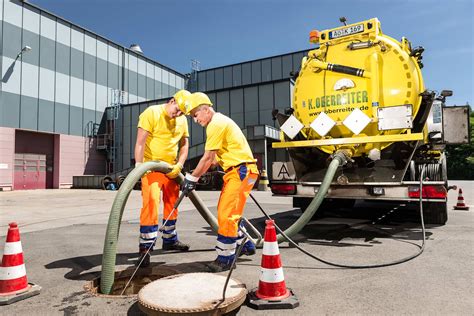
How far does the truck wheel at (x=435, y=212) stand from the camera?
5.54m

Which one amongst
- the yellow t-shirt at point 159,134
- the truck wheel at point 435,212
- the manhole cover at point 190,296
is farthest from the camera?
the truck wheel at point 435,212

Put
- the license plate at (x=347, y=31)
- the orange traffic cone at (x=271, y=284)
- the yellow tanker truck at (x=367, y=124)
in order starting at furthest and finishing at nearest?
1. the license plate at (x=347, y=31)
2. the yellow tanker truck at (x=367, y=124)
3. the orange traffic cone at (x=271, y=284)

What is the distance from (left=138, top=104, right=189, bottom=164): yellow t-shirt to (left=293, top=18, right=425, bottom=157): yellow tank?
2553 mm

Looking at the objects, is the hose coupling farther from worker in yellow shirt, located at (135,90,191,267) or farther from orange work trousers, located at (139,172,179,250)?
orange work trousers, located at (139,172,179,250)

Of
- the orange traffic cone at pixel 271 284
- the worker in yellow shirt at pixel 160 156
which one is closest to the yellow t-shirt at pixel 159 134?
the worker in yellow shirt at pixel 160 156

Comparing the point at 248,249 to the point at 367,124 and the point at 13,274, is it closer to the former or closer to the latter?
the point at 13,274

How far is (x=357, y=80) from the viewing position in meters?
5.06

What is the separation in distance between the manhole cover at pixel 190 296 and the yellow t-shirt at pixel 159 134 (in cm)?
168

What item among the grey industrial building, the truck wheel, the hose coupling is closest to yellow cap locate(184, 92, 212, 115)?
the hose coupling

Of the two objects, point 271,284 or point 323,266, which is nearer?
point 271,284

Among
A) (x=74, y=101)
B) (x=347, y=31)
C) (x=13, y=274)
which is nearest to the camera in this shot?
(x=13, y=274)

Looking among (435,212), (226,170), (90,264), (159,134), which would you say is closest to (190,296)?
(226,170)

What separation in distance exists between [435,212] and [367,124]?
2225 millimetres

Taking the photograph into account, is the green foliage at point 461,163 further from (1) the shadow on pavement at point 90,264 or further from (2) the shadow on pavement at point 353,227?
(1) the shadow on pavement at point 90,264
